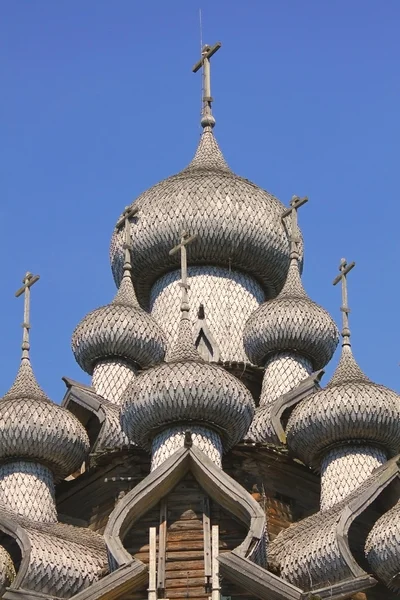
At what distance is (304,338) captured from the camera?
2469 cm

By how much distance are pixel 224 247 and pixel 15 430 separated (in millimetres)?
4496

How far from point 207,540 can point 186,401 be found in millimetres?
1692

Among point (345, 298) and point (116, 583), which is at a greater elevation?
point (345, 298)

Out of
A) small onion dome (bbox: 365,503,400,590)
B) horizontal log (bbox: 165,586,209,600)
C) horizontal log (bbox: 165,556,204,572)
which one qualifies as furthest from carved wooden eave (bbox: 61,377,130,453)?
small onion dome (bbox: 365,503,400,590)

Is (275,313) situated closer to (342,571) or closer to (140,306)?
(140,306)

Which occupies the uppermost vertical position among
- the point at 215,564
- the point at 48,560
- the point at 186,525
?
the point at 186,525

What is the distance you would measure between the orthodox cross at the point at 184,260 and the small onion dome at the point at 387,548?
134 inches

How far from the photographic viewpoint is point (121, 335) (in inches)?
963

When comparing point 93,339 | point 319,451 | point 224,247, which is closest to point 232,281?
point 224,247

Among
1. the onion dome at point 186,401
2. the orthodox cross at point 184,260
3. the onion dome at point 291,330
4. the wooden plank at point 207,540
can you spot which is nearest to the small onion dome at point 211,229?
the orthodox cross at point 184,260

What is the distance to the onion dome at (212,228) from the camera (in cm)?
2594

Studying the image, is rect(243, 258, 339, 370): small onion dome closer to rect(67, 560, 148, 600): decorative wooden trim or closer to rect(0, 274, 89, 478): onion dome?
rect(0, 274, 89, 478): onion dome

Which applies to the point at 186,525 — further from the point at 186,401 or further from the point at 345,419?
the point at 345,419

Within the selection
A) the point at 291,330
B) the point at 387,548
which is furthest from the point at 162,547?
the point at 291,330
